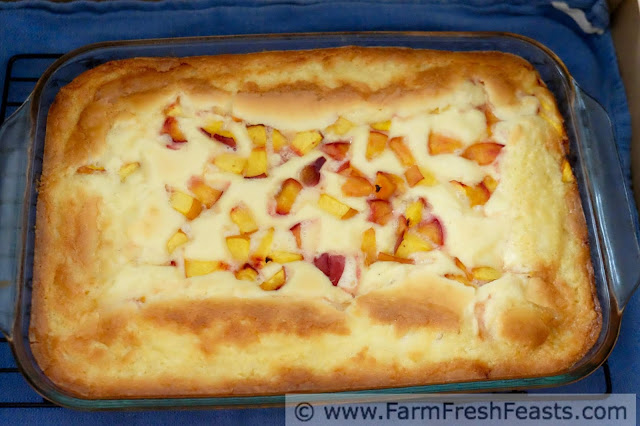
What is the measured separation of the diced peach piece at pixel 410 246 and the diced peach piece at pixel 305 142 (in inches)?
13.9

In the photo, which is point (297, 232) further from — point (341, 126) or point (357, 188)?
point (341, 126)

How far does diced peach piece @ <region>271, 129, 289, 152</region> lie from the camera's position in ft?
5.60

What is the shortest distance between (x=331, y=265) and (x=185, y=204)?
42 centimetres

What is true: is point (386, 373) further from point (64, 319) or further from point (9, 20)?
point (9, 20)

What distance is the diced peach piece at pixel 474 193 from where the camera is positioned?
5.40 feet

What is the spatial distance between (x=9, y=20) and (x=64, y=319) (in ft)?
3.36

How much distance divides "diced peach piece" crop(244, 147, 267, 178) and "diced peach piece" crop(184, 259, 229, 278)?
0.84ft

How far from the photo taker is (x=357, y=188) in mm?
1659

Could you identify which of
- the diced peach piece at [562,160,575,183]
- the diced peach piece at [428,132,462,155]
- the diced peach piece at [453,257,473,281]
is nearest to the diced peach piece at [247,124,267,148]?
the diced peach piece at [428,132,462,155]

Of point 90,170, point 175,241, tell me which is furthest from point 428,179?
point 90,170

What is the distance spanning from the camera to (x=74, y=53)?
1771 millimetres

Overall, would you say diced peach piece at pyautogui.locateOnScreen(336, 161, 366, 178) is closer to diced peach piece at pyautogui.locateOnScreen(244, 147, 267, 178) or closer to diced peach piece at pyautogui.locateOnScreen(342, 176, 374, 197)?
diced peach piece at pyautogui.locateOnScreen(342, 176, 374, 197)

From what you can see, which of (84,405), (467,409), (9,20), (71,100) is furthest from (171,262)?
(9,20)

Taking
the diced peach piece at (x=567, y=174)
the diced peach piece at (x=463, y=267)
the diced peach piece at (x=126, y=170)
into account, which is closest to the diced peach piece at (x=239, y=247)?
the diced peach piece at (x=126, y=170)
